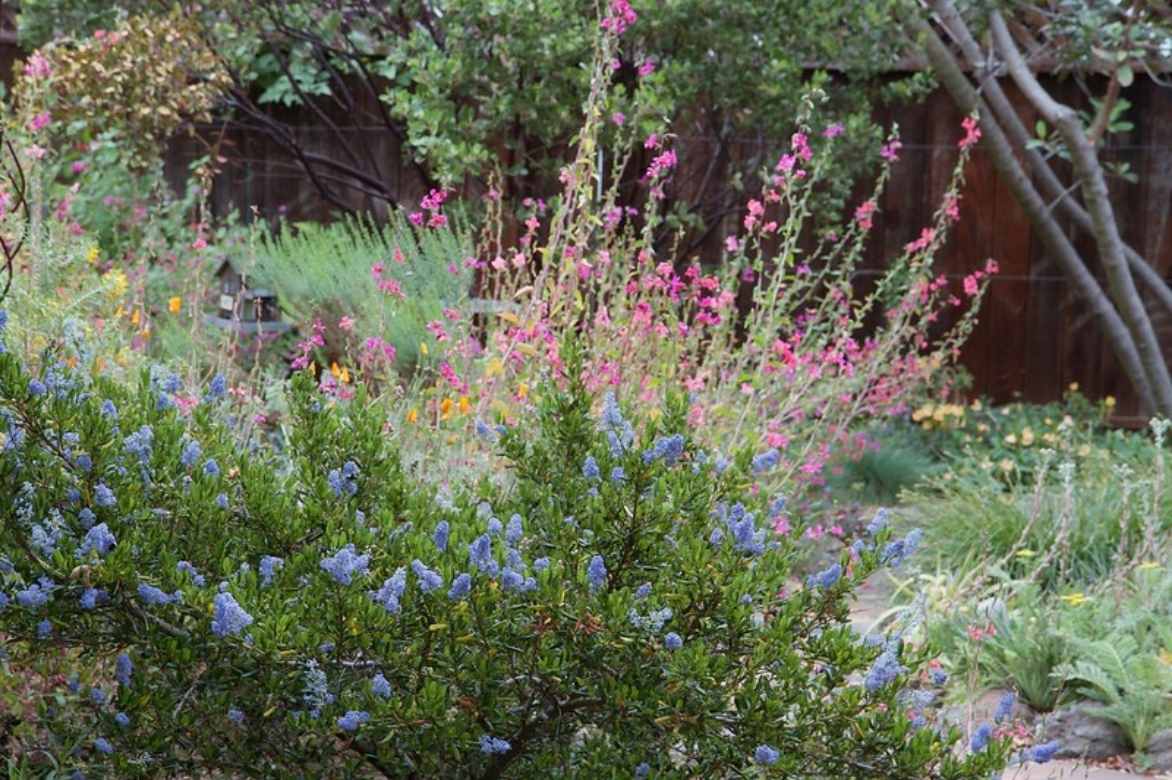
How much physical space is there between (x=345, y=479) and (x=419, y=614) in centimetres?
33

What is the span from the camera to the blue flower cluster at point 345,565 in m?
2.19

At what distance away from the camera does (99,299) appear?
534 centimetres

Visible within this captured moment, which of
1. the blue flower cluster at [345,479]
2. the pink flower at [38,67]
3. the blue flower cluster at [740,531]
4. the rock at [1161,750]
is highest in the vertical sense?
the pink flower at [38,67]

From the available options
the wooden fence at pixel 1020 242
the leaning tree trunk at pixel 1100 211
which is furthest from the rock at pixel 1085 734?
the wooden fence at pixel 1020 242

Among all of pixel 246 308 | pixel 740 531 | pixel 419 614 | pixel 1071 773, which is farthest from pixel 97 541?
pixel 246 308

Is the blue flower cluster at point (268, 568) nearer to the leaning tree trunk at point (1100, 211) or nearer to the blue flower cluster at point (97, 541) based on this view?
the blue flower cluster at point (97, 541)

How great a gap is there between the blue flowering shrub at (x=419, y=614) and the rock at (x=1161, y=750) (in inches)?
65.3

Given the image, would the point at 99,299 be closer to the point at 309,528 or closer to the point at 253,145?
the point at 309,528

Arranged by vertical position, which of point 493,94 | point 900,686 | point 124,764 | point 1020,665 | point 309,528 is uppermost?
point 493,94

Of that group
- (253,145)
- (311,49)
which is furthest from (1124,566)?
(253,145)

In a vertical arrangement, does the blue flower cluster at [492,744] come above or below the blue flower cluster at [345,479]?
below

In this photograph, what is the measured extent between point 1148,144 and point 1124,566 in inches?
211

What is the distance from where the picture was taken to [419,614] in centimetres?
227

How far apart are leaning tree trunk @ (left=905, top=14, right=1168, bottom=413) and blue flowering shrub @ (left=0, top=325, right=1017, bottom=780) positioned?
576 centimetres
